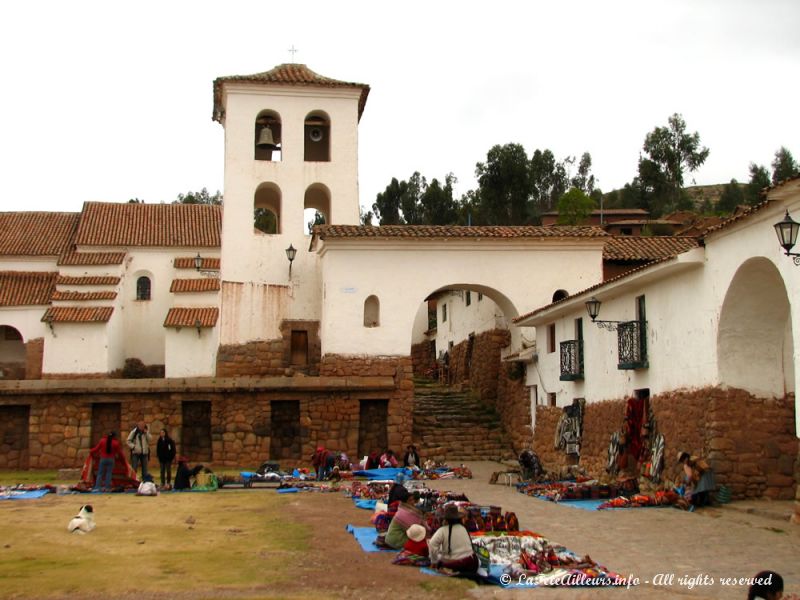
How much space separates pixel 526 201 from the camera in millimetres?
67875

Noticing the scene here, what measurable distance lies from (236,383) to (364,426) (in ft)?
12.0

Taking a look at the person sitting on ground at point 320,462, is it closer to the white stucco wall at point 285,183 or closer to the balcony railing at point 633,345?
the white stucco wall at point 285,183

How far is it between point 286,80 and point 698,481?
61.9 ft

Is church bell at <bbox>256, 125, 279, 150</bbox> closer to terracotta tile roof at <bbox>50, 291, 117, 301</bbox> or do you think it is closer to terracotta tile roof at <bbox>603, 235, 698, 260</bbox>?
terracotta tile roof at <bbox>50, 291, 117, 301</bbox>

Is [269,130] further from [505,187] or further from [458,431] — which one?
[505,187]

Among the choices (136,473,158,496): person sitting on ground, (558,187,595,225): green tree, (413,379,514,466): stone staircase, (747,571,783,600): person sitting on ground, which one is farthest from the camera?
(558,187,595,225): green tree

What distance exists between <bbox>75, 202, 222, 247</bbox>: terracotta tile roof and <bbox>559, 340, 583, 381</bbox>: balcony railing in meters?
17.6

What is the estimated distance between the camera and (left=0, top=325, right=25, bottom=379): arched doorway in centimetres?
3500

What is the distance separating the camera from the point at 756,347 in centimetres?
1556

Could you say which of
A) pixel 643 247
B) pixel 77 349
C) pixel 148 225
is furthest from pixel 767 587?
pixel 148 225

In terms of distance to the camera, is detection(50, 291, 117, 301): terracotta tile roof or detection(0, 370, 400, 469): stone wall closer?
detection(0, 370, 400, 469): stone wall

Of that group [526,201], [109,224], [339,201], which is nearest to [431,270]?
[339,201]

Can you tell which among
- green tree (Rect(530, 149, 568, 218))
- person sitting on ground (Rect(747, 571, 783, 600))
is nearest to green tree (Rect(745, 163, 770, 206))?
green tree (Rect(530, 149, 568, 218))

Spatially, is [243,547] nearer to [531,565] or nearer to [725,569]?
[531,565]
